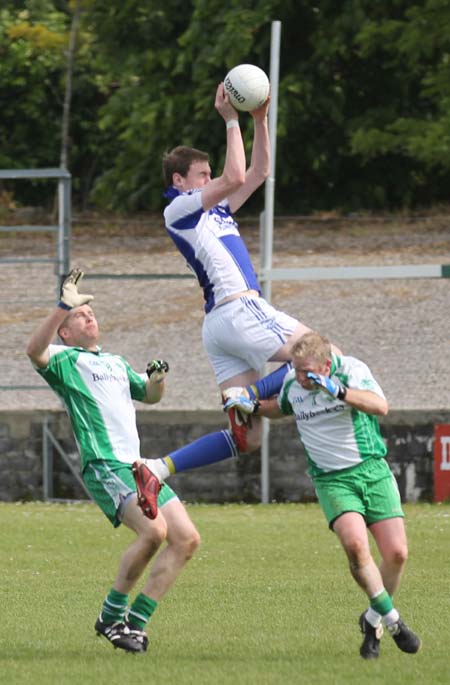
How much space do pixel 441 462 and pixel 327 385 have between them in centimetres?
691

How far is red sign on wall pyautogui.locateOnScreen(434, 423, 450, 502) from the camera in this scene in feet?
43.4

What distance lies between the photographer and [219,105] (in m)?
7.66

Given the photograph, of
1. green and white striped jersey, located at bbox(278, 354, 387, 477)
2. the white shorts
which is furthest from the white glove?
the white shorts

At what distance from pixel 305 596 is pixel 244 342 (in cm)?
192

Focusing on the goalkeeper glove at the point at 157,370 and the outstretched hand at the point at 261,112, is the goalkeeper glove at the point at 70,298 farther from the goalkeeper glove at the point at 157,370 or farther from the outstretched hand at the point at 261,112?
the outstretched hand at the point at 261,112

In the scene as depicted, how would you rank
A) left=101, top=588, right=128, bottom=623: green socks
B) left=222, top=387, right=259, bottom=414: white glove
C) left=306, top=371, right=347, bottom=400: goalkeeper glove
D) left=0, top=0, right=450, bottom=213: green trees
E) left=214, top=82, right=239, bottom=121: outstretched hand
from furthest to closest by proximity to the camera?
left=0, top=0, right=450, bottom=213: green trees < left=214, top=82, right=239, bottom=121: outstretched hand < left=222, top=387, right=259, bottom=414: white glove < left=101, top=588, right=128, bottom=623: green socks < left=306, top=371, right=347, bottom=400: goalkeeper glove

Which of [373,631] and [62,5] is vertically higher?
[62,5]

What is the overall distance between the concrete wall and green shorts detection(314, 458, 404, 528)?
6.45 m

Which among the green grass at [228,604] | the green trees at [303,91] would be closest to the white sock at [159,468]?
the green grass at [228,604]

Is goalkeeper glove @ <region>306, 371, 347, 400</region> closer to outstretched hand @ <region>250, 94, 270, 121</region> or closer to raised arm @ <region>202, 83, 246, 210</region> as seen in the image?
raised arm @ <region>202, 83, 246, 210</region>

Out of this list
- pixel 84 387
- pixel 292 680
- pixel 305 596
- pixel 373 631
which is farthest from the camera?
pixel 305 596

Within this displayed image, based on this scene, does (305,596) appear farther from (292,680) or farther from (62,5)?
(62,5)

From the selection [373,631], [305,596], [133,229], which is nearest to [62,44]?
[133,229]

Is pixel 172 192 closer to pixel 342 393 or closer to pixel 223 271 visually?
pixel 223 271
